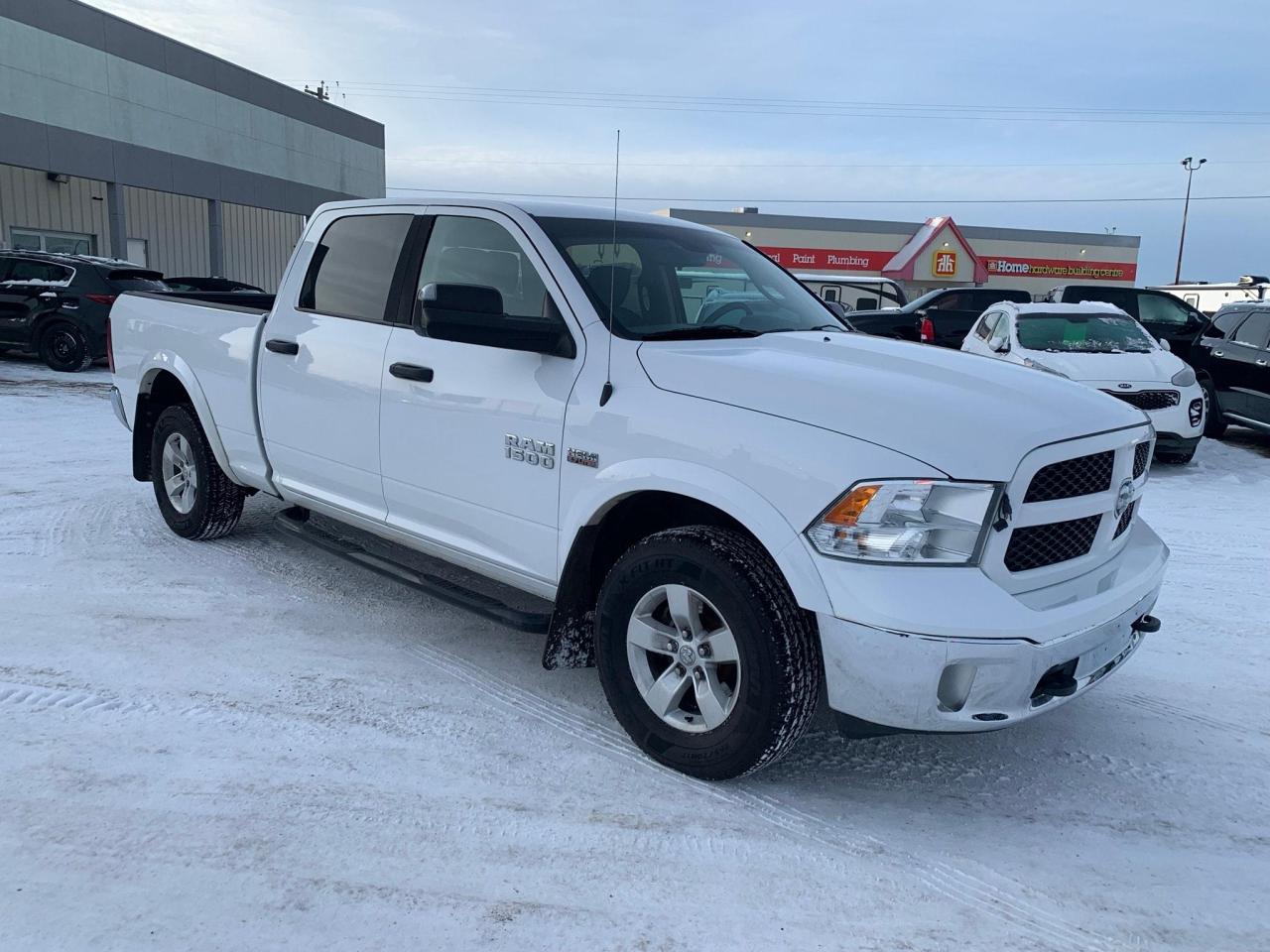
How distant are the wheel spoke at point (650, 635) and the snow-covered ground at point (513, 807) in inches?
17.8

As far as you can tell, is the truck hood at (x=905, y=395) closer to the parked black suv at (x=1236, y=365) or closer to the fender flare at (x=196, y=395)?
the fender flare at (x=196, y=395)

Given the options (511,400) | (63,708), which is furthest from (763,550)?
(63,708)

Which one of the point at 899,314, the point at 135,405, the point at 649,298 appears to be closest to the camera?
the point at 649,298

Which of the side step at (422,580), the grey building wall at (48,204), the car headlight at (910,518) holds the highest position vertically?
the grey building wall at (48,204)

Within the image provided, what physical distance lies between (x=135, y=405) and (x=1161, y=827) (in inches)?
230

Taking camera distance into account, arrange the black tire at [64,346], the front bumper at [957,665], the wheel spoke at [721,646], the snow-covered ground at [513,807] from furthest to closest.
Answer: the black tire at [64,346]
the wheel spoke at [721,646]
the front bumper at [957,665]
the snow-covered ground at [513,807]

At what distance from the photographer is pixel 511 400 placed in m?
3.74

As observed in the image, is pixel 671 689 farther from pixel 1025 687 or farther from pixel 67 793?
pixel 67 793

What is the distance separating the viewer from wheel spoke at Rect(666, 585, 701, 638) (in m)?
3.21

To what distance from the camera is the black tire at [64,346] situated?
1442 centimetres

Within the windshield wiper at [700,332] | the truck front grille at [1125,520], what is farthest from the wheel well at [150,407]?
the truck front grille at [1125,520]

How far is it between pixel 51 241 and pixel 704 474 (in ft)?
81.9

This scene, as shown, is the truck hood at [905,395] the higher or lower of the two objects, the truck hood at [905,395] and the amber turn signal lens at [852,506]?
the higher

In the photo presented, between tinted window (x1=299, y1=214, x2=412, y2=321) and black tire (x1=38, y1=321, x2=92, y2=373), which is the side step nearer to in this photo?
tinted window (x1=299, y1=214, x2=412, y2=321)
